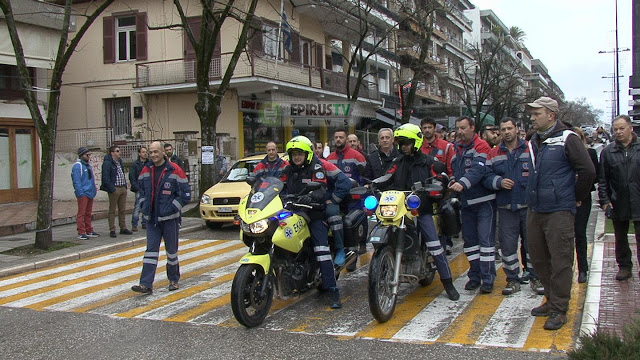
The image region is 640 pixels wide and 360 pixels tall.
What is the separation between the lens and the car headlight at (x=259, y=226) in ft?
18.6

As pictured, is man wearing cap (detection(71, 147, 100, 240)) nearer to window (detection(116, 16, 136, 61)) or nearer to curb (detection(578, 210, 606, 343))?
curb (detection(578, 210, 606, 343))

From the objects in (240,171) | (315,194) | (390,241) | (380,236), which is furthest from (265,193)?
(240,171)

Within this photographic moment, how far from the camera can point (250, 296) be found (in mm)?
5578

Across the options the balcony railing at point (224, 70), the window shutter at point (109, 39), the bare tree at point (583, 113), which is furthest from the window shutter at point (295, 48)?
the bare tree at point (583, 113)

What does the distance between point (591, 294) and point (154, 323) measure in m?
4.67

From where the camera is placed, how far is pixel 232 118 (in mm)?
22891

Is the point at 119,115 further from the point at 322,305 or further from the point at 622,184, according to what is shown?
the point at 622,184

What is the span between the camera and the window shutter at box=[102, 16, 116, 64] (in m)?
23.9

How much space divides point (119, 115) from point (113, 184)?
12723 millimetres

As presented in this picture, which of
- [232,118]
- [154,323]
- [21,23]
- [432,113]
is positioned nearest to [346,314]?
[154,323]

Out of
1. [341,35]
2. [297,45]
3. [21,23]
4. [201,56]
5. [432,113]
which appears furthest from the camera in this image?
[432,113]

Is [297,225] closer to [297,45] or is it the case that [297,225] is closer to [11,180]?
[11,180]

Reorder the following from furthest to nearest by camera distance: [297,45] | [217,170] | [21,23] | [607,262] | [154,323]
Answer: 1. [297,45]
2. [217,170]
3. [21,23]
4. [607,262]
5. [154,323]

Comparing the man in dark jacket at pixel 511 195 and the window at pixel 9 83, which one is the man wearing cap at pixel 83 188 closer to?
the window at pixel 9 83
